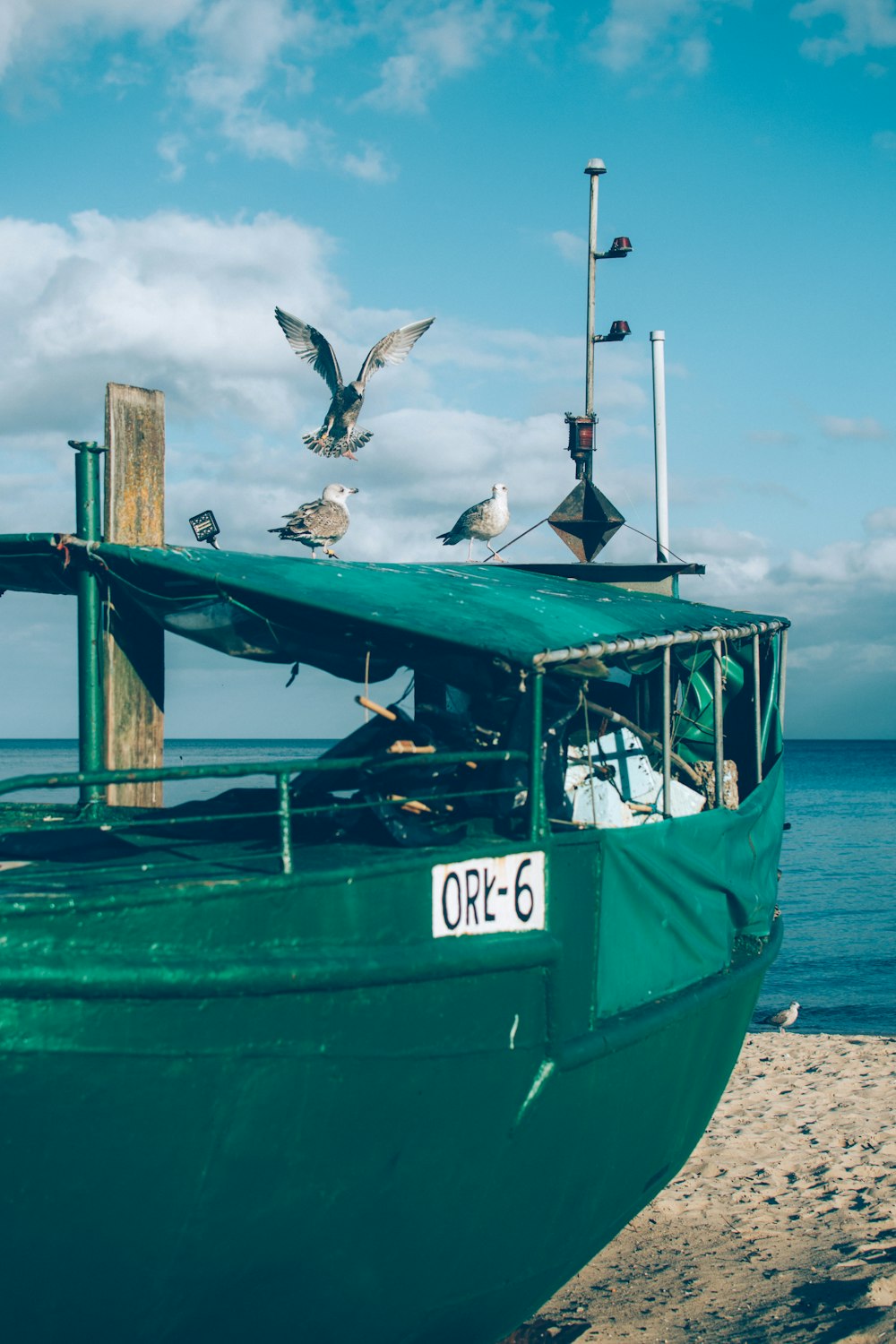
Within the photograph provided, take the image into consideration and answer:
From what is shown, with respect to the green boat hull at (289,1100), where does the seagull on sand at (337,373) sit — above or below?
above

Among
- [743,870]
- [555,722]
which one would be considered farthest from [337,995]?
[743,870]

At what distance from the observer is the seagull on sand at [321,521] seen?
7.30 meters

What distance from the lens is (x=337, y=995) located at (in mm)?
4418

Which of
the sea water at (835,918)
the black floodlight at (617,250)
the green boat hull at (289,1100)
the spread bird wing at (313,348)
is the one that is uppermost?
the black floodlight at (617,250)

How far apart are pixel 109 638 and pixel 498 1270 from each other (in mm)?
3384

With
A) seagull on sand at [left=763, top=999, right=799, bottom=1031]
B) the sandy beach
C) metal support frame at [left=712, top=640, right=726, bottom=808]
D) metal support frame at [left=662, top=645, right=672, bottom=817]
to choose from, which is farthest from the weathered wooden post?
seagull on sand at [left=763, top=999, right=799, bottom=1031]

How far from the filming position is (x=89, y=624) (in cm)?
596

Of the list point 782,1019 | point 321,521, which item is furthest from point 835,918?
point 321,521

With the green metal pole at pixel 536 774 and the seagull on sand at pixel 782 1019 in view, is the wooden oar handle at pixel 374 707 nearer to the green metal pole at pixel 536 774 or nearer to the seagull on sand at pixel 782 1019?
the green metal pole at pixel 536 774

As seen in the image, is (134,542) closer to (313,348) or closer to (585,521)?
(313,348)

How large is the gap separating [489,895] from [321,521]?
317 centimetres

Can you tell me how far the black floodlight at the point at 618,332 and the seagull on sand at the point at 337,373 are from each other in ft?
8.09

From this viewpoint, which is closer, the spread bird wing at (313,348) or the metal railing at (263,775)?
the metal railing at (263,775)

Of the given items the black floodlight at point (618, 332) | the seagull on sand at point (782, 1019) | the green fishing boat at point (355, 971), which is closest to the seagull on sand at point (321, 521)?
the green fishing boat at point (355, 971)
